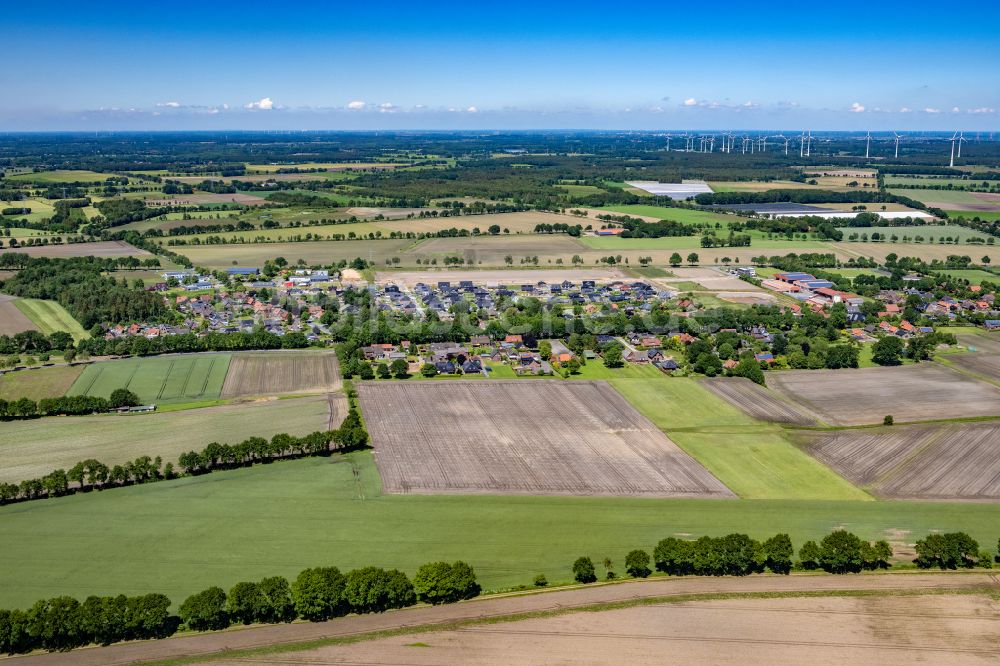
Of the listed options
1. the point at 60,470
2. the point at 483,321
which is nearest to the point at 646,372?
the point at 483,321

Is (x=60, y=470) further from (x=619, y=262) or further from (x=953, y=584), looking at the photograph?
(x=619, y=262)

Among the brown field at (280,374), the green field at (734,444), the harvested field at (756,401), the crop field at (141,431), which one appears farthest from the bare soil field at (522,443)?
the harvested field at (756,401)

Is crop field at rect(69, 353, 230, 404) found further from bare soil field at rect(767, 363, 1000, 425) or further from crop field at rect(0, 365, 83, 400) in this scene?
bare soil field at rect(767, 363, 1000, 425)

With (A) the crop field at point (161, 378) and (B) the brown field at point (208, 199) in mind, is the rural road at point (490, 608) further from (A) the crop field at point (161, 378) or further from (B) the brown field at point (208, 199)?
(B) the brown field at point (208, 199)

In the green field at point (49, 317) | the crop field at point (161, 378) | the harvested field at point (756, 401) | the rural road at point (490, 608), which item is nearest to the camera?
the rural road at point (490, 608)

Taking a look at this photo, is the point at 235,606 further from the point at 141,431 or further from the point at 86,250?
the point at 86,250

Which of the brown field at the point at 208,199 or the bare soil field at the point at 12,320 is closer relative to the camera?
the bare soil field at the point at 12,320
